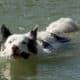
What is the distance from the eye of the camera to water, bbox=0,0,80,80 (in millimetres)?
8734

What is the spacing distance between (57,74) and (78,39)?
2.96m

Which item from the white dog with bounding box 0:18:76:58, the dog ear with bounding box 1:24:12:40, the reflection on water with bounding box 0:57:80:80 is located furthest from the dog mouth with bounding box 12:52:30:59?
the dog ear with bounding box 1:24:12:40

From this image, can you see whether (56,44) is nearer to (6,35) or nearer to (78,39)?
(78,39)

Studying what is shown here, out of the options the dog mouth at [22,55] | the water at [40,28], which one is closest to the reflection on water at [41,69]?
the water at [40,28]

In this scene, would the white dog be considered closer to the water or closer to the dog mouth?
the dog mouth

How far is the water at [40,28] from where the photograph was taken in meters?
8.73

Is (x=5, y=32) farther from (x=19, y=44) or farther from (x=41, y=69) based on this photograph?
(x=41, y=69)

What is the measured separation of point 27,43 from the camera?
9.80 meters

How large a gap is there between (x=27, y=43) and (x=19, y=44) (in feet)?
1.30

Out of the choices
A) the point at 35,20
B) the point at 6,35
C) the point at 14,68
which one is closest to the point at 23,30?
the point at 35,20

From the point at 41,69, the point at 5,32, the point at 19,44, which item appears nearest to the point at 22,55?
the point at 19,44

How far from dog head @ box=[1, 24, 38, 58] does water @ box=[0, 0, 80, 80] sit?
219 millimetres

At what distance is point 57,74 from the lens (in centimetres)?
868

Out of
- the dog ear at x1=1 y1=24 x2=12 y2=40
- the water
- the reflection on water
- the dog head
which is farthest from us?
the dog ear at x1=1 y1=24 x2=12 y2=40
